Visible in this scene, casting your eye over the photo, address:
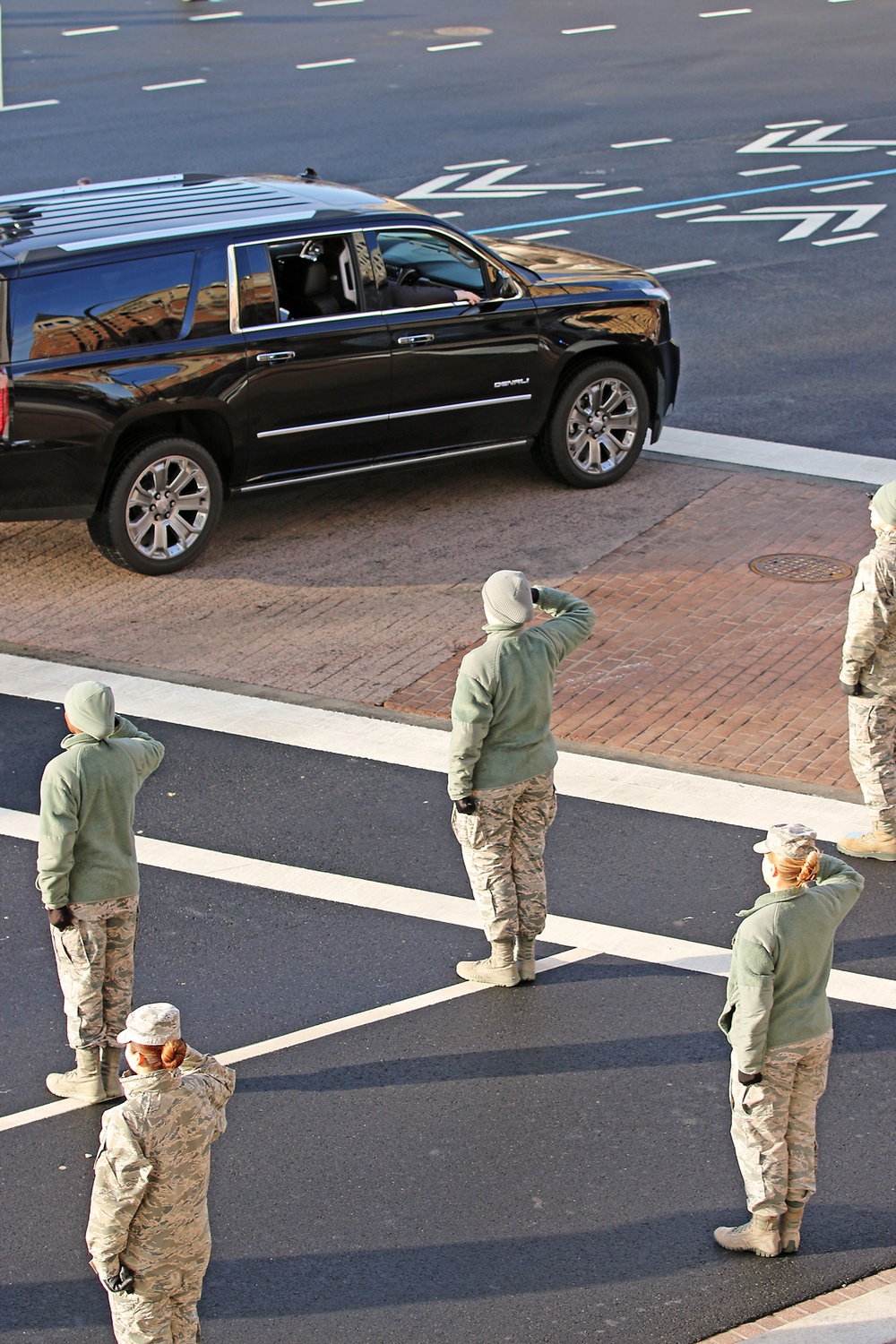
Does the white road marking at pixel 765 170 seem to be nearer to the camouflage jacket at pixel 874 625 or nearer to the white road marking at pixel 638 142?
the white road marking at pixel 638 142

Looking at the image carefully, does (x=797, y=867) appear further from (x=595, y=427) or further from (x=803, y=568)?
(x=595, y=427)

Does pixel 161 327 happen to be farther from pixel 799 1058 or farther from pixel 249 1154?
pixel 799 1058

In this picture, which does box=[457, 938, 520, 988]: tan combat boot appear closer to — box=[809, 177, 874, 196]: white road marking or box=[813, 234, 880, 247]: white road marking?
box=[813, 234, 880, 247]: white road marking

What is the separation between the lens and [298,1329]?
5.69 metres

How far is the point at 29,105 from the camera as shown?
26625 mm

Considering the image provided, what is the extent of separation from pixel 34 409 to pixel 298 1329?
7053 mm

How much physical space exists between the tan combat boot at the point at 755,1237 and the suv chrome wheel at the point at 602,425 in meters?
8.27

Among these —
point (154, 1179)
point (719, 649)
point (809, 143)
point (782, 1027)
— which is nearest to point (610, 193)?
point (809, 143)

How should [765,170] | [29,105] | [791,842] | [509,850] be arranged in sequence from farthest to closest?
1. [29,105]
2. [765,170]
3. [509,850]
4. [791,842]

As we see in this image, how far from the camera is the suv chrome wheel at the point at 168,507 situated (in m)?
11.9

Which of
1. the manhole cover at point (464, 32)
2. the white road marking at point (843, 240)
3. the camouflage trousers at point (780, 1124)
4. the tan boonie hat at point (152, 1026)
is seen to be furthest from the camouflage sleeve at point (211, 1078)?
the manhole cover at point (464, 32)

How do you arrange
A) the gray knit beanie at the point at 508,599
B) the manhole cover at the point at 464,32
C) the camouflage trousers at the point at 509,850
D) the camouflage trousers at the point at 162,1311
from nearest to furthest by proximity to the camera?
the camouflage trousers at the point at 162,1311
the gray knit beanie at the point at 508,599
the camouflage trousers at the point at 509,850
the manhole cover at the point at 464,32

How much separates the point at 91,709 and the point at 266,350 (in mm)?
5891

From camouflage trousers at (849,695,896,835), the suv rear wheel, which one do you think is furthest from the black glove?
the suv rear wheel
